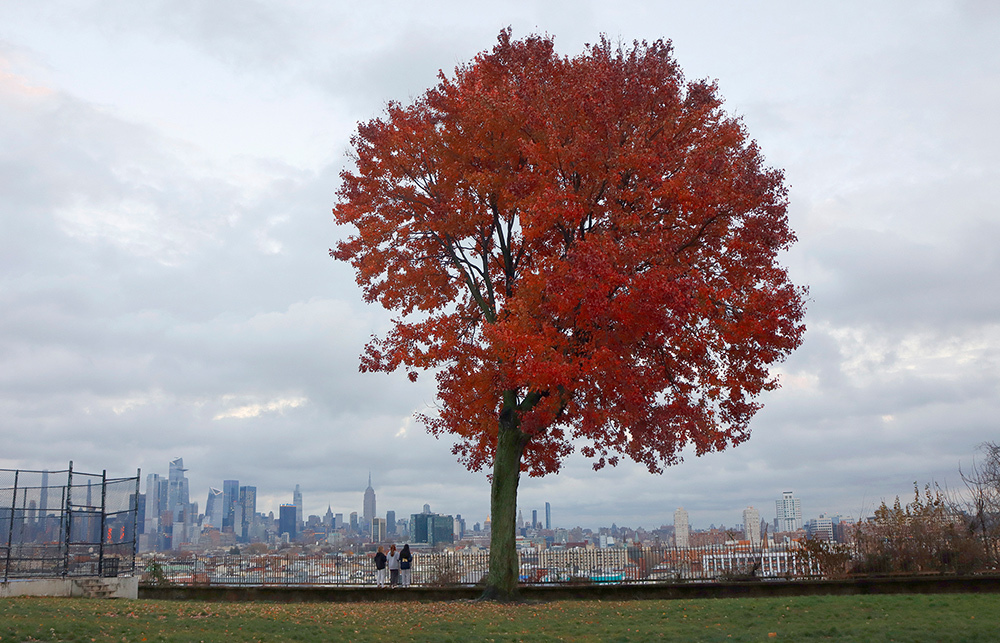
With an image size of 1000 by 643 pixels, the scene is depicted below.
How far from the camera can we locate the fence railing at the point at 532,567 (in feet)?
81.9

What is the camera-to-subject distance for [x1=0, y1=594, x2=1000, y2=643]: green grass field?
12422 mm

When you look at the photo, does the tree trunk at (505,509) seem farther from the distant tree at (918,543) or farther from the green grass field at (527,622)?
the distant tree at (918,543)

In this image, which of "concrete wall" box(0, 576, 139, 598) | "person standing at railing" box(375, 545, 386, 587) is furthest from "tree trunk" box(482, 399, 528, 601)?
"concrete wall" box(0, 576, 139, 598)

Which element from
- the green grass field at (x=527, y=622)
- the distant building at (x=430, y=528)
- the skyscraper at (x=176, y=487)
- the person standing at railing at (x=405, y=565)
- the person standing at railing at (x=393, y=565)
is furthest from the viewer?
the skyscraper at (x=176, y=487)

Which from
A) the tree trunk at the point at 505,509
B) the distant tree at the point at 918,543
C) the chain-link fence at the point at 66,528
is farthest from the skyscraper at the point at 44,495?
the distant tree at the point at 918,543

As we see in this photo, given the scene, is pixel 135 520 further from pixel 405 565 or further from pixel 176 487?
pixel 176 487

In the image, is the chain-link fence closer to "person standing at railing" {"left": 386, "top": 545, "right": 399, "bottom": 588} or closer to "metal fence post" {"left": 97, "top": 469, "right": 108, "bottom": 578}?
"metal fence post" {"left": 97, "top": 469, "right": 108, "bottom": 578}

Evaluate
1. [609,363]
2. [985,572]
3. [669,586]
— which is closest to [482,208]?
[609,363]

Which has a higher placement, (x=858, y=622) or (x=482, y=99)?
(x=482, y=99)

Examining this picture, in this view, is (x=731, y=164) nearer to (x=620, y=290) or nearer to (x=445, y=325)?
(x=620, y=290)

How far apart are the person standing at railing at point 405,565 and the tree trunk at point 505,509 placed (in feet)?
23.9

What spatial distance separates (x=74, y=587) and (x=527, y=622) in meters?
13.1

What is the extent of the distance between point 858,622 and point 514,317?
30.3 feet

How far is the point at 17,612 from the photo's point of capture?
44.3 feet
